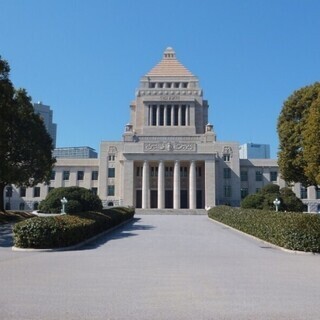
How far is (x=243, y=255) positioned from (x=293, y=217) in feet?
10.7

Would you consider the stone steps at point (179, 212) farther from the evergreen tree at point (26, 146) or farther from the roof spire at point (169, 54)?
the roof spire at point (169, 54)

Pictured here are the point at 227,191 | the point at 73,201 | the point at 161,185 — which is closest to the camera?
the point at 73,201

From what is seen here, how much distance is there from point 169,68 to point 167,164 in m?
25.6

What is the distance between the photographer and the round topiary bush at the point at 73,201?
35469 mm

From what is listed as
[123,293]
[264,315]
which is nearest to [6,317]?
[123,293]

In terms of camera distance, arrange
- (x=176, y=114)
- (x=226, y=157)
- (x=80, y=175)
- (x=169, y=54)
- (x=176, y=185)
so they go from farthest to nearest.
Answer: (x=169, y=54) < (x=176, y=114) < (x=80, y=175) < (x=226, y=157) < (x=176, y=185)

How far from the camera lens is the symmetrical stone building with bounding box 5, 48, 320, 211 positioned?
210 feet

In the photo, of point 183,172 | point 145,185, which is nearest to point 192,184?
point 183,172

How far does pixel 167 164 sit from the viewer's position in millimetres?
66438

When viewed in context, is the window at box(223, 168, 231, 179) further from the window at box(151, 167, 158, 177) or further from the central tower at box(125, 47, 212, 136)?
the window at box(151, 167, 158, 177)

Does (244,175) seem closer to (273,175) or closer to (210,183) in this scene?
(273,175)

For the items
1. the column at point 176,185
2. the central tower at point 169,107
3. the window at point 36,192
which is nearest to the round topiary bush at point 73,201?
the column at point 176,185

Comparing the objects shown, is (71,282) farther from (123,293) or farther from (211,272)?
(211,272)

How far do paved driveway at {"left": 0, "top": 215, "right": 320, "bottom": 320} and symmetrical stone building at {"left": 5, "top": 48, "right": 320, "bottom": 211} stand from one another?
5011cm
